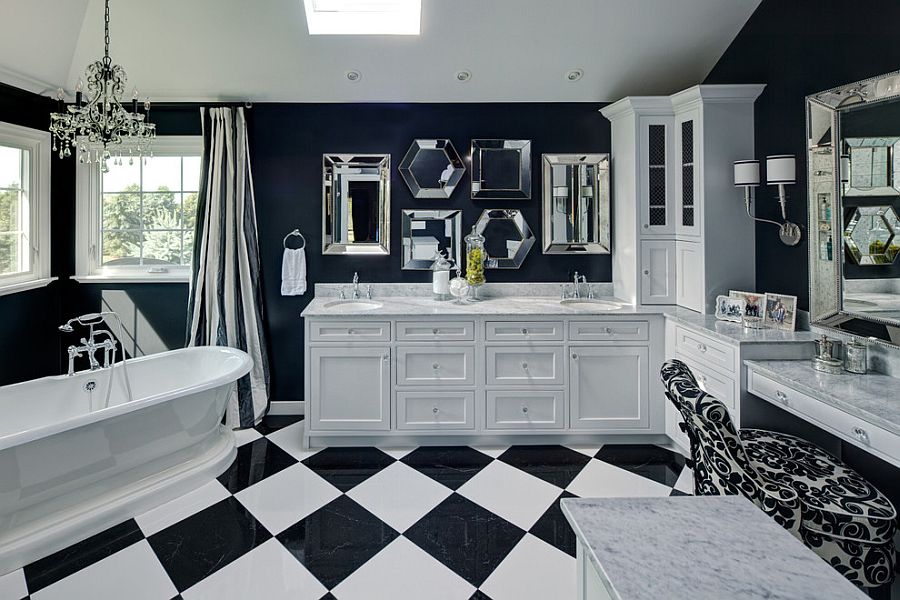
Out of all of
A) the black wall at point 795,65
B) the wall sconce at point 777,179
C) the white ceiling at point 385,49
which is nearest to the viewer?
the black wall at point 795,65

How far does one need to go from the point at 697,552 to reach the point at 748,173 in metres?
2.64

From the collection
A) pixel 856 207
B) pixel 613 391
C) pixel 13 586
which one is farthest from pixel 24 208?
pixel 856 207

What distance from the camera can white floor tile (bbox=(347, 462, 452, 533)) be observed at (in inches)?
96.3

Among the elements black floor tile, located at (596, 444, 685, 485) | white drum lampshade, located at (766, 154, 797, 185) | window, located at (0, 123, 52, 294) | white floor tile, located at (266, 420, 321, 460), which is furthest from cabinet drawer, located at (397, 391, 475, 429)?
window, located at (0, 123, 52, 294)

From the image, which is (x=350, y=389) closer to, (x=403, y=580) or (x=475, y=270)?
(x=475, y=270)

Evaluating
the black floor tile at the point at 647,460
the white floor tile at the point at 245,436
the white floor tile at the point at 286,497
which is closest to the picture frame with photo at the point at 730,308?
the black floor tile at the point at 647,460

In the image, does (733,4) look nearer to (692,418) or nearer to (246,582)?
(692,418)

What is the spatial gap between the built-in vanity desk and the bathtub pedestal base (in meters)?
2.89

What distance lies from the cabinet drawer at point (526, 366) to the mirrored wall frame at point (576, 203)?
925 mm

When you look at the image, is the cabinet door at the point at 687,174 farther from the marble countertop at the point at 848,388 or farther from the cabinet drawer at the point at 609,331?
the marble countertop at the point at 848,388

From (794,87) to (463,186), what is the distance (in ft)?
6.85

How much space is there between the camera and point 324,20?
3.17 metres

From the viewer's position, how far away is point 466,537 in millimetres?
2277

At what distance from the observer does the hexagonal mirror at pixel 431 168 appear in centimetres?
370
